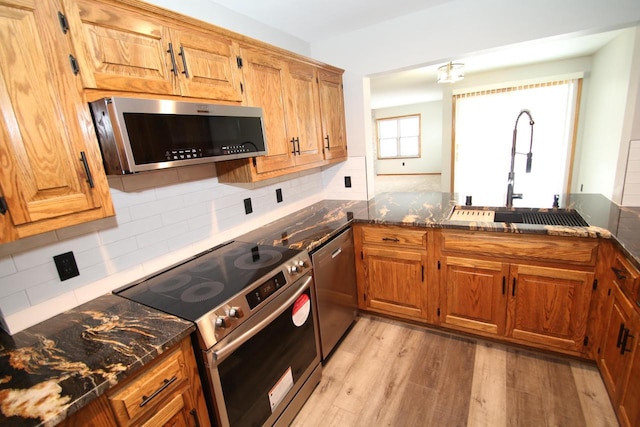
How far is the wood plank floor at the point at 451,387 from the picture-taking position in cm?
156

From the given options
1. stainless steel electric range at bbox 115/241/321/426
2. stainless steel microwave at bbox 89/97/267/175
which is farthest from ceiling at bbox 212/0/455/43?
stainless steel electric range at bbox 115/241/321/426

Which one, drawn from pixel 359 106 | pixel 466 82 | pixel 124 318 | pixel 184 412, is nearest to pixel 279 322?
pixel 184 412

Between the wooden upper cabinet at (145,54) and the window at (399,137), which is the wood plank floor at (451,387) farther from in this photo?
the window at (399,137)

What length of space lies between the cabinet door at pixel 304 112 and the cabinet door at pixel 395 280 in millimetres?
868

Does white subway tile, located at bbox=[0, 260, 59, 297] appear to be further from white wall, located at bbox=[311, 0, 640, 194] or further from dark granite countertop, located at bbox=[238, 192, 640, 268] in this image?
white wall, located at bbox=[311, 0, 640, 194]

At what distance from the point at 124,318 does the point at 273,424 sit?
2.89 feet

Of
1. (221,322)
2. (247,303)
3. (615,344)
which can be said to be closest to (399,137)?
(615,344)

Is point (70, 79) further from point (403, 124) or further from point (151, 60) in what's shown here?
point (403, 124)

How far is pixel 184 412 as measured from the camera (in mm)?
1095

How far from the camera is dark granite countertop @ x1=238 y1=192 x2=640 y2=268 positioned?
1.61m

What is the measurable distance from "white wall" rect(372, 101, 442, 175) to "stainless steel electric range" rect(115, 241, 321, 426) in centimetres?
883

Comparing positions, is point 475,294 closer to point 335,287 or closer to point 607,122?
point 335,287

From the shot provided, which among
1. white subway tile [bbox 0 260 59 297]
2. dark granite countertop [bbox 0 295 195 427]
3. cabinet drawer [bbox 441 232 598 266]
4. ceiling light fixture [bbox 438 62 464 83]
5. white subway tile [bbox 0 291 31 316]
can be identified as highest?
ceiling light fixture [bbox 438 62 464 83]

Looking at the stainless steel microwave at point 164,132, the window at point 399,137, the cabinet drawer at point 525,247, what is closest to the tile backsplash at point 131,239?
the stainless steel microwave at point 164,132
